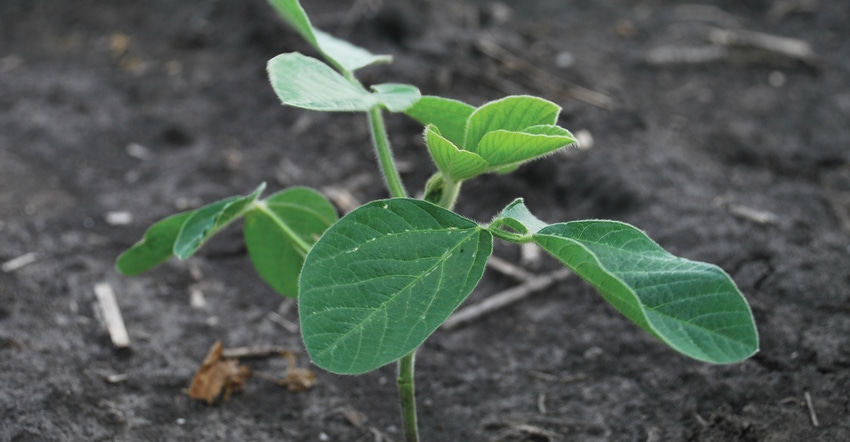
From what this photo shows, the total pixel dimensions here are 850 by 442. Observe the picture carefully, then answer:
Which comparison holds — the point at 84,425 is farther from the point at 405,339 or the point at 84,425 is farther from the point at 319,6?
the point at 319,6

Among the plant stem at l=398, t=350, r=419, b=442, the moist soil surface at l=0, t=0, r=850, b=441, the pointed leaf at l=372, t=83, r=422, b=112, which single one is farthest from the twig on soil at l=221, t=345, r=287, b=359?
the pointed leaf at l=372, t=83, r=422, b=112

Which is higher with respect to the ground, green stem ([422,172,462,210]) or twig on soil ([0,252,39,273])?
green stem ([422,172,462,210])

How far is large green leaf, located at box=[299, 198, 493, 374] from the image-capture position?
108 centimetres

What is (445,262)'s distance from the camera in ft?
3.73

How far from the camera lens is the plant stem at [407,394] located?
1380 mm

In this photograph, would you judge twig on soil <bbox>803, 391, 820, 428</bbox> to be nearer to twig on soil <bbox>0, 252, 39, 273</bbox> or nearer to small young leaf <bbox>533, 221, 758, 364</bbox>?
small young leaf <bbox>533, 221, 758, 364</bbox>

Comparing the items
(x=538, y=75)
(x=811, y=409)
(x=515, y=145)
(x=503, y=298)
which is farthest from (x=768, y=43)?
(x=515, y=145)

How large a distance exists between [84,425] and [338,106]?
96cm


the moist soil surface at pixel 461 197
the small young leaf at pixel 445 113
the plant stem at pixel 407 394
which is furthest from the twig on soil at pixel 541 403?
the small young leaf at pixel 445 113

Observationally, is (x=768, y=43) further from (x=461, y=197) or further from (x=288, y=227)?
(x=288, y=227)

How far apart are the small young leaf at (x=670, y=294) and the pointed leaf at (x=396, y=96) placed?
0.27 meters

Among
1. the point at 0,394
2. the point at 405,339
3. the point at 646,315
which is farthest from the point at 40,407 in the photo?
the point at 646,315

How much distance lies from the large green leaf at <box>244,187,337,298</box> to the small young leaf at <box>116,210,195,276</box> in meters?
0.14

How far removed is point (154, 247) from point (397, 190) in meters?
0.51
